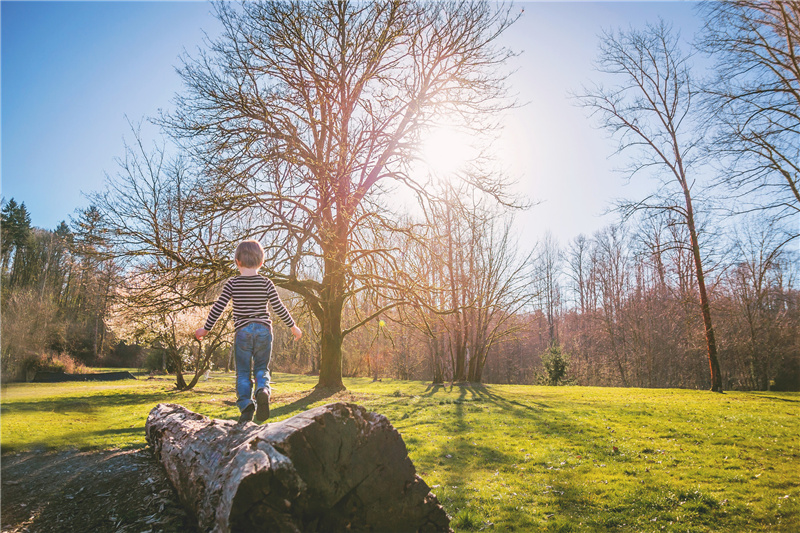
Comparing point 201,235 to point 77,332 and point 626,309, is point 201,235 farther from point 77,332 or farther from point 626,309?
point 626,309

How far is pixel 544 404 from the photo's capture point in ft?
47.1

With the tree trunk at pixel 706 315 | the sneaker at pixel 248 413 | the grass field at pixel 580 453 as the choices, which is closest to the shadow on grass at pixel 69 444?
the grass field at pixel 580 453

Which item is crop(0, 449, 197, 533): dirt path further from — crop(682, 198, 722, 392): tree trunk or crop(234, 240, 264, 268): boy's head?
crop(682, 198, 722, 392): tree trunk

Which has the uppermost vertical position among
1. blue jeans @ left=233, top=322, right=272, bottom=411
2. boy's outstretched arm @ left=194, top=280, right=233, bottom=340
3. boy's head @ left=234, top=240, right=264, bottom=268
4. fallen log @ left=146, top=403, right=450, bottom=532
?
boy's head @ left=234, top=240, right=264, bottom=268

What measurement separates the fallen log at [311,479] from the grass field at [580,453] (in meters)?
1.84

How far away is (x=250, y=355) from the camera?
4551 millimetres

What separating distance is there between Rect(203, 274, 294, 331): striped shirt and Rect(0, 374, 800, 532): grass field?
3397 mm

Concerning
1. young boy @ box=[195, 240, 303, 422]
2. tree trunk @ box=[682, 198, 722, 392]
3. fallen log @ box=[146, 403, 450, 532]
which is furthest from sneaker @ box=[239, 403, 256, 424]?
tree trunk @ box=[682, 198, 722, 392]

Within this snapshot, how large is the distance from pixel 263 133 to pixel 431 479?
29.7 feet

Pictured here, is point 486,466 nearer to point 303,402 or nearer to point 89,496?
point 89,496

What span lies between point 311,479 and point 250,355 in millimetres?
2240

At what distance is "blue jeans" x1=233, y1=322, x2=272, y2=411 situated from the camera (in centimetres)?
448

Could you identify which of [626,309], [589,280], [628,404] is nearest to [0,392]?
[628,404]

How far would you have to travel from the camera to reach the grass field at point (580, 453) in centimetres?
465
